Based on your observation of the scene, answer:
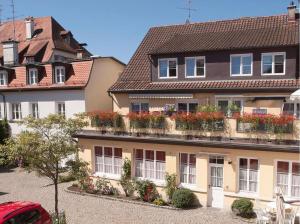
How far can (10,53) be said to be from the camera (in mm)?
38969

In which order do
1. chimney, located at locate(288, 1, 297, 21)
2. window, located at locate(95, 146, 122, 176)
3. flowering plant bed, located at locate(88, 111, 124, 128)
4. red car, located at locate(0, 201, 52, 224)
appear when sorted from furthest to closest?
chimney, located at locate(288, 1, 297, 21) → window, located at locate(95, 146, 122, 176) → flowering plant bed, located at locate(88, 111, 124, 128) → red car, located at locate(0, 201, 52, 224)

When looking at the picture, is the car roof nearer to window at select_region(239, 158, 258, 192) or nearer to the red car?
the red car

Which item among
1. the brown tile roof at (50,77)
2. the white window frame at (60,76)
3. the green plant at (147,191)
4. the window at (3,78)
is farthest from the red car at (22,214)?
the window at (3,78)

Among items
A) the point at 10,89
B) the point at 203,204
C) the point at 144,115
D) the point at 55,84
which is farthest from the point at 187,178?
the point at 10,89

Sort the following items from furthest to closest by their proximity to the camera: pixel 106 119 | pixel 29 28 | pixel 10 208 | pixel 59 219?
pixel 29 28
pixel 106 119
pixel 59 219
pixel 10 208

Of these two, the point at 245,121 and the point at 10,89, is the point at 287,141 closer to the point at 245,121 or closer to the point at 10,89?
the point at 245,121

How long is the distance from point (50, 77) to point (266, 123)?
20825 millimetres

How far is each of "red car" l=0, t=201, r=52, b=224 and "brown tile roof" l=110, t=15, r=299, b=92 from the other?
43.8 ft

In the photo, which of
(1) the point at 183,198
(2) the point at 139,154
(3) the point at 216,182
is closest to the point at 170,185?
(1) the point at 183,198

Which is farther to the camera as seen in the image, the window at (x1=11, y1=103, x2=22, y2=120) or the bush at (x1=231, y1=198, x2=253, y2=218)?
the window at (x1=11, y1=103, x2=22, y2=120)

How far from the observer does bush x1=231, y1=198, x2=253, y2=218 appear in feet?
60.6

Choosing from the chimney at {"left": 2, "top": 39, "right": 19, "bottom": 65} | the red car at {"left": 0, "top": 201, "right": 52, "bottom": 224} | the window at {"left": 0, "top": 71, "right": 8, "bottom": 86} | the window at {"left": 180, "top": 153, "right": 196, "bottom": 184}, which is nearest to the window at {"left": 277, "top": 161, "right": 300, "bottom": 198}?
the window at {"left": 180, "top": 153, "right": 196, "bottom": 184}

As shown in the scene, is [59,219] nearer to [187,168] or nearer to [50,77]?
[187,168]

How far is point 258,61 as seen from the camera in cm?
2297
